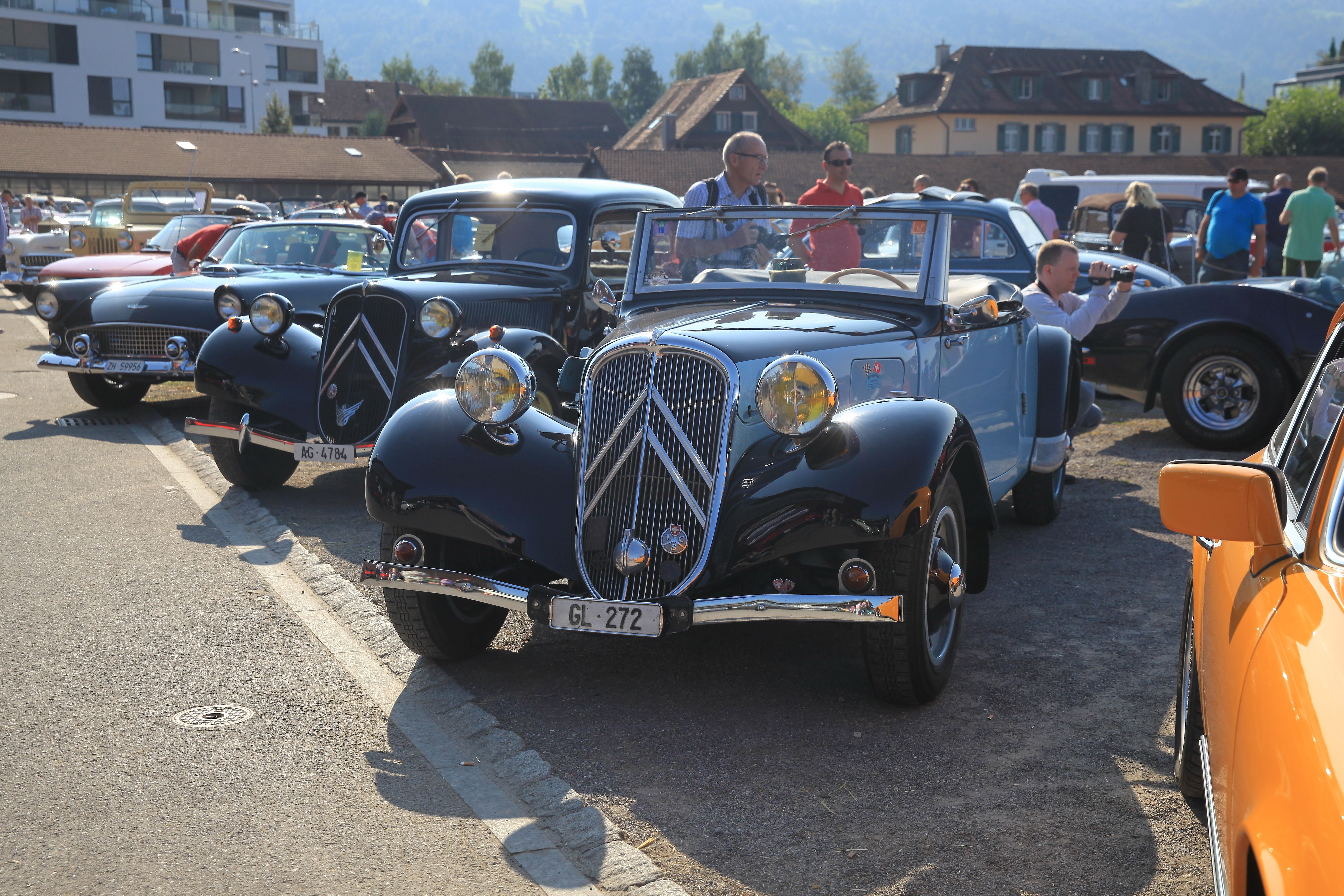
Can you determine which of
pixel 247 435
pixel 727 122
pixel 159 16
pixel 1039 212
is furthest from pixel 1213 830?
pixel 159 16

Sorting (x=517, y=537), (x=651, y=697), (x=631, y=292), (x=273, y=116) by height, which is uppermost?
(x=273, y=116)

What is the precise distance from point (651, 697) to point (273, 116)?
7567cm

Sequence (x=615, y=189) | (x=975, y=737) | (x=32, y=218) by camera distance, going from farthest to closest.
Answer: (x=32, y=218) < (x=615, y=189) < (x=975, y=737)

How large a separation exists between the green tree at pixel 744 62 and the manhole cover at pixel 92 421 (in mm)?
116445

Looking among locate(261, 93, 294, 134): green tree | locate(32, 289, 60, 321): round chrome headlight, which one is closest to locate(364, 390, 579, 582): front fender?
locate(32, 289, 60, 321): round chrome headlight

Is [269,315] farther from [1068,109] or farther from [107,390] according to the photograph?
[1068,109]

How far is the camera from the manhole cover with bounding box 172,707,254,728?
432 cm

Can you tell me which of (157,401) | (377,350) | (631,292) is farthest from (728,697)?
(157,401)

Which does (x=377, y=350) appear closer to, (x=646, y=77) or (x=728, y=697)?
(x=728, y=697)

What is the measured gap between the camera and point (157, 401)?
11758 mm

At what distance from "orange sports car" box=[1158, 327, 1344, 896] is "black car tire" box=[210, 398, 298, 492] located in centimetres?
622

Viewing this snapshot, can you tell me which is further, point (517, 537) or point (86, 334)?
point (86, 334)

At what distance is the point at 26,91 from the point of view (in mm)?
68688

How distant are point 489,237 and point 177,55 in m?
74.0
